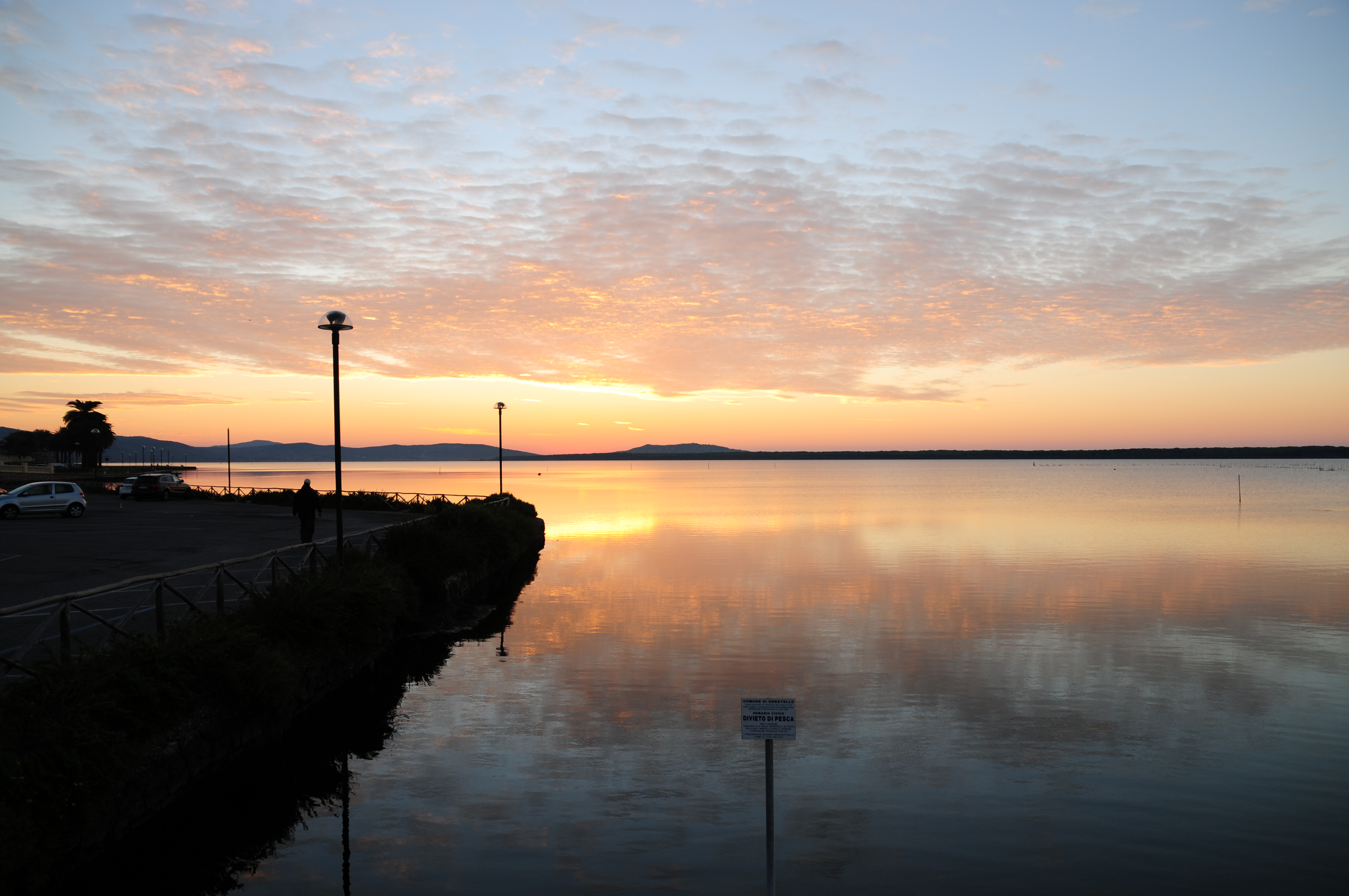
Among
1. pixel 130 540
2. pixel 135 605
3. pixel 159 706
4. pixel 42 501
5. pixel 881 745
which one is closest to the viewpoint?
pixel 159 706

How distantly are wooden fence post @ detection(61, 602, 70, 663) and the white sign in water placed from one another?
8.41m

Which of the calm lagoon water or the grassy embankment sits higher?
the grassy embankment

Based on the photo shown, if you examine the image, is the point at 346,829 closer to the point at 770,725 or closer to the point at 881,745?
the point at 770,725

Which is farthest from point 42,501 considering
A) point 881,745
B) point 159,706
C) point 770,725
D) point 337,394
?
point 770,725

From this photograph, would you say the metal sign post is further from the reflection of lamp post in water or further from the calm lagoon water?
the reflection of lamp post in water

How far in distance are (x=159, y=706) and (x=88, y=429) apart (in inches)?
5220

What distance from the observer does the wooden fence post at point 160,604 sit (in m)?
12.8

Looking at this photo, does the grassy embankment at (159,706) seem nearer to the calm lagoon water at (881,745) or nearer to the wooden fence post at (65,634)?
the wooden fence post at (65,634)

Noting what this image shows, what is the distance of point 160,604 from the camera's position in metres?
12.9

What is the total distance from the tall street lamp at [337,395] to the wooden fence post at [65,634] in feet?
26.9

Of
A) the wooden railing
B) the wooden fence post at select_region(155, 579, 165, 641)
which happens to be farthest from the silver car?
the wooden fence post at select_region(155, 579, 165, 641)

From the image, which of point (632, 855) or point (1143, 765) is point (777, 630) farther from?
point (632, 855)

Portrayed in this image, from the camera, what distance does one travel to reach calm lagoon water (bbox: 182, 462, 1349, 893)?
10.1 m

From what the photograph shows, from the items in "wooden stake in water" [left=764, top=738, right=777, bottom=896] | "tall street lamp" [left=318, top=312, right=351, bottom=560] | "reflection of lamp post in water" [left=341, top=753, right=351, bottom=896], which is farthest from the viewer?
"tall street lamp" [left=318, top=312, right=351, bottom=560]
